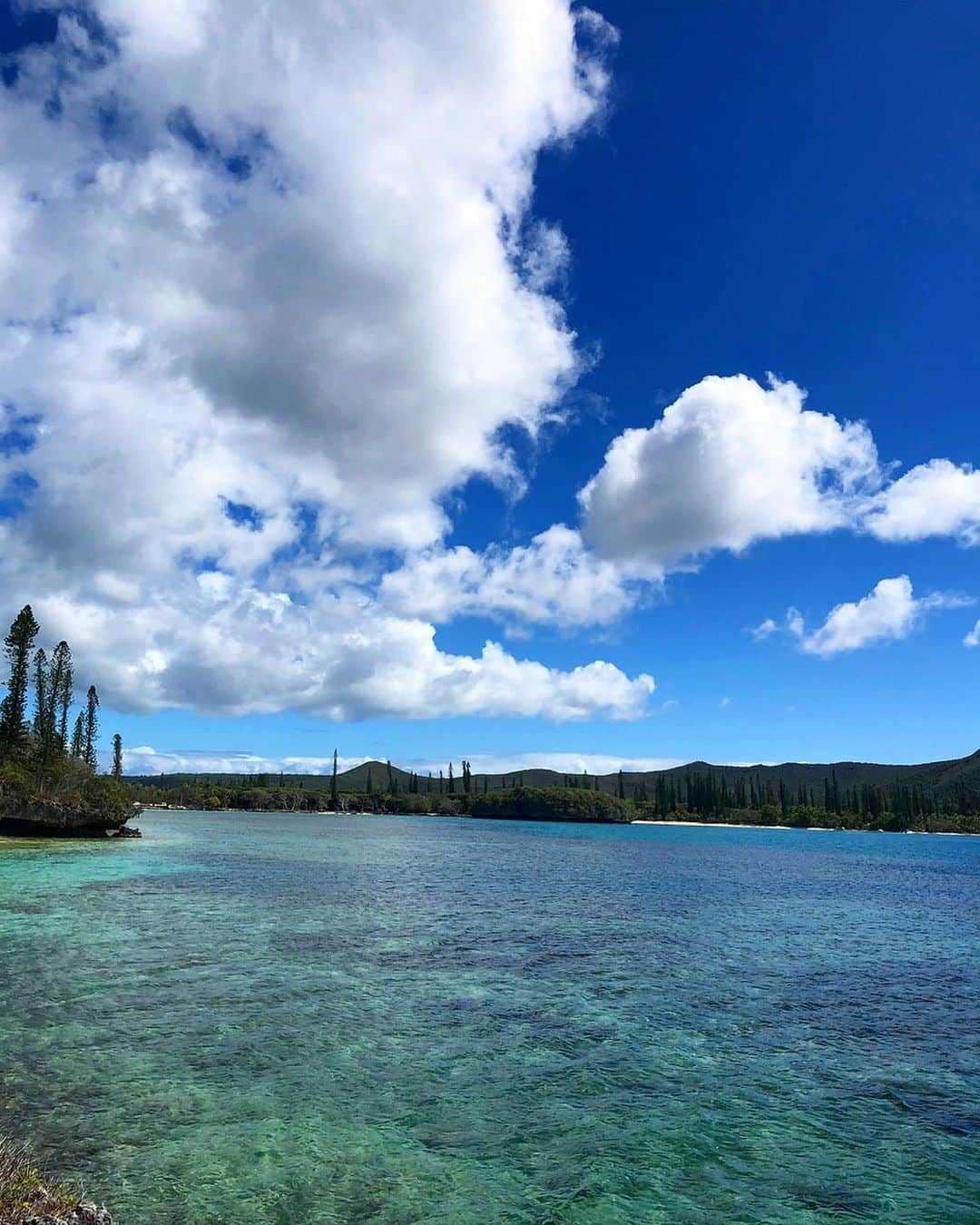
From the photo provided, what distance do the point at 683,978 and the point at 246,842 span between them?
99.5m

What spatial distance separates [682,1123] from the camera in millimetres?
16750

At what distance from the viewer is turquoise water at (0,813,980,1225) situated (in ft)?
44.7

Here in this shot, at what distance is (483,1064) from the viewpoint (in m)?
20.0

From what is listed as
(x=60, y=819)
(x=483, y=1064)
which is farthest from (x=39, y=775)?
(x=483, y=1064)

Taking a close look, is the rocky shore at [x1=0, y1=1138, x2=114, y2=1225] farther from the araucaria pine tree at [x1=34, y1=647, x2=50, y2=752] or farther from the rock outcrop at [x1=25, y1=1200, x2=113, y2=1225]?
the araucaria pine tree at [x1=34, y1=647, x2=50, y2=752]

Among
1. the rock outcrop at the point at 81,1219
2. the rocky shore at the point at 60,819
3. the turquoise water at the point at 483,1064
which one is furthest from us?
the rocky shore at the point at 60,819

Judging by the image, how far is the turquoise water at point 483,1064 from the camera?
1363 centimetres

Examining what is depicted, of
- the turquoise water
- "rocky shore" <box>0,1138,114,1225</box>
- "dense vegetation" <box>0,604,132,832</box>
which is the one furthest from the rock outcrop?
"dense vegetation" <box>0,604,132,832</box>

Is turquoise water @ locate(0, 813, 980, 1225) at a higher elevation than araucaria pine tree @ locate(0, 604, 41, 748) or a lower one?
lower

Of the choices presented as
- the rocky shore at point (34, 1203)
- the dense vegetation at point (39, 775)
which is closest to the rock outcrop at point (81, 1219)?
the rocky shore at point (34, 1203)

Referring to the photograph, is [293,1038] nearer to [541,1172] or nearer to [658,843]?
[541,1172]

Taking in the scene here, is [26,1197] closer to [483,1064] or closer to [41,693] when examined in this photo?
[483,1064]

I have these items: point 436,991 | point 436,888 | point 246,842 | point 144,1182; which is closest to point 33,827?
point 246,842

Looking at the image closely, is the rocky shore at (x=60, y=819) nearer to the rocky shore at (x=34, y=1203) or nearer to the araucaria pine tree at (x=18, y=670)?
the araucaria pine tree at (x=18, y=670)
